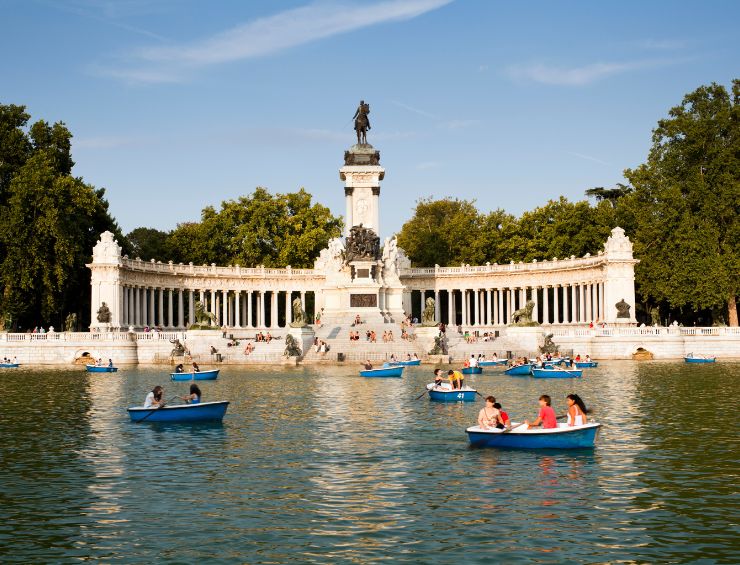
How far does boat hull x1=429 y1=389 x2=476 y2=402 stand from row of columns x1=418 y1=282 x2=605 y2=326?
136ft

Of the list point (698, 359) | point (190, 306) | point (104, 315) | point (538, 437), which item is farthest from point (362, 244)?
point (538, 437)

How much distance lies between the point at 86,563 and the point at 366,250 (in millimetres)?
70830

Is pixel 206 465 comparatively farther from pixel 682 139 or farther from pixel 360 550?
pixel 682 139

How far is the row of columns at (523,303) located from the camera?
89062 millimetres

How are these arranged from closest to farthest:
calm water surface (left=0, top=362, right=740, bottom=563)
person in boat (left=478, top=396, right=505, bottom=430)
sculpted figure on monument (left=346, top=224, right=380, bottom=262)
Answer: calm water surface (left=0, top=362, right=740, bottom=563)
person in boat (left=478, top=396, right=505, bottom=430)
sculpted figure on monument (left=346, top=224, right=380, bottom=262)

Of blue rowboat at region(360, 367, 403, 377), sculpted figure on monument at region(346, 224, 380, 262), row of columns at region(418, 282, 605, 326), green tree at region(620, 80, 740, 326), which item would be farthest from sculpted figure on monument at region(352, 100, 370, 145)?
blue rowboat at region(360, 367, 403, 377)

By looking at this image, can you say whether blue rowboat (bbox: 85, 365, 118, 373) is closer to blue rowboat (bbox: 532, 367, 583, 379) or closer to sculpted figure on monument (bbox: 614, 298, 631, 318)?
blue rowboat (bbox: 532, 367, 583, 379)

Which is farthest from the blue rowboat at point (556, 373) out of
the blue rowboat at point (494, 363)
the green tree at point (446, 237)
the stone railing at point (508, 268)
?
the green tree at point (446, 237)

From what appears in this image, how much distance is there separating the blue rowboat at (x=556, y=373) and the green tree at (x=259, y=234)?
184 feet

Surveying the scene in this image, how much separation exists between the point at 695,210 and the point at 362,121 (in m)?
33.9

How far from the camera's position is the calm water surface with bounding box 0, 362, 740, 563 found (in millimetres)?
15734

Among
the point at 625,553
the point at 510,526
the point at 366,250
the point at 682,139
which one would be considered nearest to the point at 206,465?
the point at 510,526

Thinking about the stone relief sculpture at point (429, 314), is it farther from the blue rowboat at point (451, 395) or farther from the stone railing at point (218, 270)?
the stone railing at point (218, 270)

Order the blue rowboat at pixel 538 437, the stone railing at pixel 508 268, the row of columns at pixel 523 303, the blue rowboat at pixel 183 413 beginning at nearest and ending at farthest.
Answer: the blue rowboat at pixel 538 437
the blue rowboat at pixel 183 413
the row of columns at pixel 523 303
the stone railing at pixel 508 268
